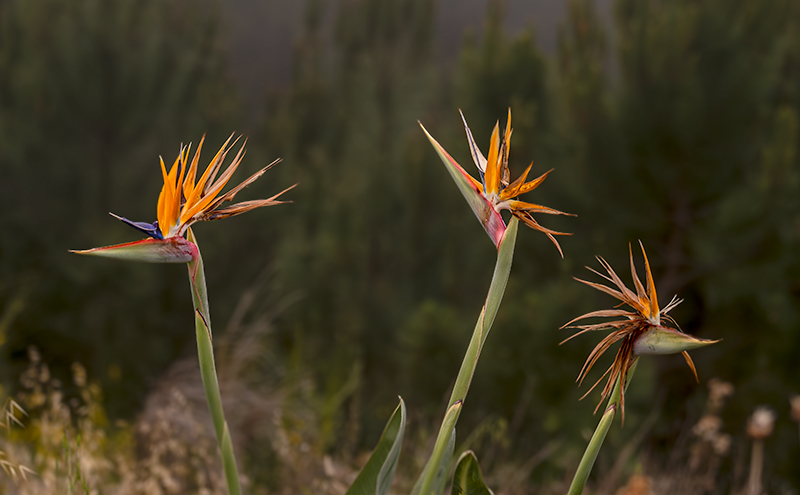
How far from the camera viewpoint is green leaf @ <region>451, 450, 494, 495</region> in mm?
911

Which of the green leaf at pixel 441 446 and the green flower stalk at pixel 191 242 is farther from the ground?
the green flower stalk at pixel 191 242

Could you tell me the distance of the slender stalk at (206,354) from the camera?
69cm

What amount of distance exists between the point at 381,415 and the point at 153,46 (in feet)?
12.7

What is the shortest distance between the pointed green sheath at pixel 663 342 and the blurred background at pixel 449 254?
1922 mm

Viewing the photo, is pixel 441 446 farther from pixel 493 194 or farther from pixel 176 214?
pixel 176 214

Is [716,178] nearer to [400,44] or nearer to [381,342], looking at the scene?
[381,342]

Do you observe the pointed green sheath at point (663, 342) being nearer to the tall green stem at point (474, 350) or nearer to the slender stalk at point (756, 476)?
the tall green stem at point (474, 350)

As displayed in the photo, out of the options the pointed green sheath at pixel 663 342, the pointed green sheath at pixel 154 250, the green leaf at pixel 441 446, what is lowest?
the green leaf at pixel 441 446

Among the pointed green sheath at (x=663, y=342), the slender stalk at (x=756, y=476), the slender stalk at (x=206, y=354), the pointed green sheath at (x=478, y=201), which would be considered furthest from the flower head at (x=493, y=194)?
the slender stalk at (x=756, y=476)

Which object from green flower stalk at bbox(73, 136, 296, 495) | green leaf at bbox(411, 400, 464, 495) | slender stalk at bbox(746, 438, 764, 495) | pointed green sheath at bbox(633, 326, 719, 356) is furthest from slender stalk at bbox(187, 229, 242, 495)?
slender stalk at bbox(746, 438, 764, 495)

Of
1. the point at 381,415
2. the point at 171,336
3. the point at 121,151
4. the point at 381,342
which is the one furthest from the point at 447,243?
the point at 121,151

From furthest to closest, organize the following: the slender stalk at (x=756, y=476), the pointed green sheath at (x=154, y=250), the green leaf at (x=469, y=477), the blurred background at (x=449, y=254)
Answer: the blurred background at (x=449, y=254), the slender stalk at (x=756, y=476), the green leaf at (x=469, y=477), the pointed green sheath at (x=154, y=250)

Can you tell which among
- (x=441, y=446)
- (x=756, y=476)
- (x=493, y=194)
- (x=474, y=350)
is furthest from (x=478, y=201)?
(x=756, y=476)

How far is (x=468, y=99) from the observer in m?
4.41
